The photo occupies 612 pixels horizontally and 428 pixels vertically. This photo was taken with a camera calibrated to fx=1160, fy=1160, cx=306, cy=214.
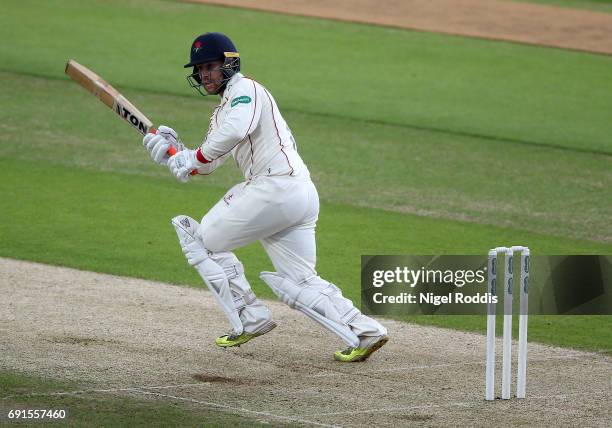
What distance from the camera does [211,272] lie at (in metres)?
7.83

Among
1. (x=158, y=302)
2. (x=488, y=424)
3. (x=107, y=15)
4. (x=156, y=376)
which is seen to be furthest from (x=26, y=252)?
(x=107, y=15)

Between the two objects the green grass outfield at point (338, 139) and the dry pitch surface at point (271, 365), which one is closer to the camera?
the dry pitch surface at point (271, 365)

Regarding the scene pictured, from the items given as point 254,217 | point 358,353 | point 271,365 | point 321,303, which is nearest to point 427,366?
point 358,353

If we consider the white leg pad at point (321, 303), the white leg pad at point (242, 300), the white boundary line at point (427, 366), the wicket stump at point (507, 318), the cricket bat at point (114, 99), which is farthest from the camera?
the cricket bat at point (114, 99)

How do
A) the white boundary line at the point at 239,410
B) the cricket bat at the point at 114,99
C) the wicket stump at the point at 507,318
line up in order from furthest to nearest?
the cricket bat at the point at 114,99
the wicket stump at the point at 507,318
the white boundary line at the point at 239,410

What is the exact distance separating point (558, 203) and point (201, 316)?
568 cm

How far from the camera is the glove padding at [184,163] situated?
7.85m

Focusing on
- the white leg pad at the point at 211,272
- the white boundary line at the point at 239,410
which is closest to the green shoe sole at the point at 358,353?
the white leg pad at the point at 211,272

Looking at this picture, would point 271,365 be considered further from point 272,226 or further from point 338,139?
point 338,139

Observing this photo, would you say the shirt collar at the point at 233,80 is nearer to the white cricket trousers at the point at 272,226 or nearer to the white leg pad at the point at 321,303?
the white cricket trousers at the point at 272,226

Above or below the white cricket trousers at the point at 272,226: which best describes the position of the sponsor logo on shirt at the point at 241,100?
above

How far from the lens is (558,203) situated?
13172mm

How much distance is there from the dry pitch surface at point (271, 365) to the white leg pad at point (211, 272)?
1.06 ft

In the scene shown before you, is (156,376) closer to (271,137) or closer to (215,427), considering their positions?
(215,427)
